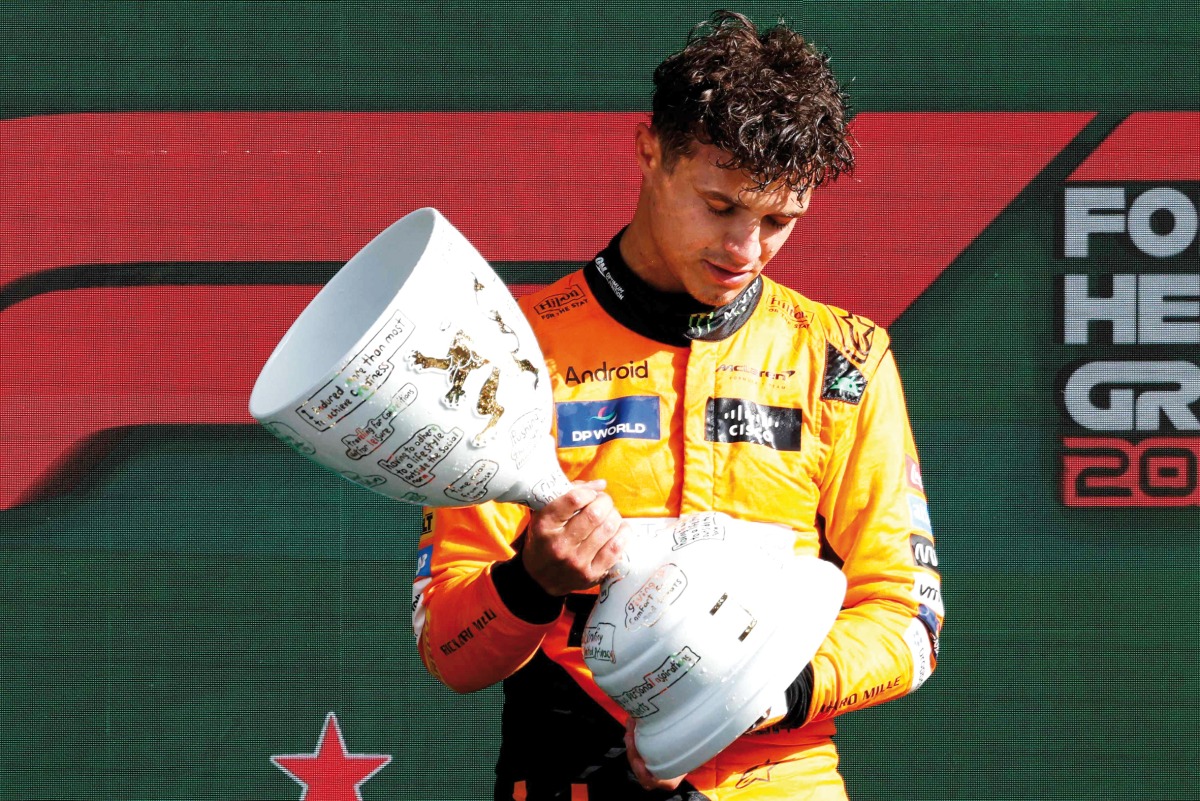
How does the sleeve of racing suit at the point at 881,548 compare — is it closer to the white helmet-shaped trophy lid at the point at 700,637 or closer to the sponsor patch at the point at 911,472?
the sponsor patch at the point at 911,472

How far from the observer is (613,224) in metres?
2.42

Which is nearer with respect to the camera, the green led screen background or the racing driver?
the racing driver

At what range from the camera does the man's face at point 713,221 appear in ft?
4.52

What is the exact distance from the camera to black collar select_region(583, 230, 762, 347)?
1.49 m

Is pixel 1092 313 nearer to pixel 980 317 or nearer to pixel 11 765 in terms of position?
pixel 980 317

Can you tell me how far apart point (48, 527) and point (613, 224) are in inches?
42.8

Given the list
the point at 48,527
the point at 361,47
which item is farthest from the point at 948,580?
the point at 48,527

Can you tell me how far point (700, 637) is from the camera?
1.23 metres

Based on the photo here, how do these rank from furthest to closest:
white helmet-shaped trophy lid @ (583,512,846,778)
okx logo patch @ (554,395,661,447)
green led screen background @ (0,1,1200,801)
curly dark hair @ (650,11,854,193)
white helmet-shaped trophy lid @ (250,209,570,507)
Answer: green led screen background @ (0,1,1200,801), okx logo patch @ (554,395,661,447), curly dark hair @ (650,11,854,193), white helmet-shaped trophy lid @ (583,512,846,778), white helmet-shaped trophy lid @ (250,209,570,507)

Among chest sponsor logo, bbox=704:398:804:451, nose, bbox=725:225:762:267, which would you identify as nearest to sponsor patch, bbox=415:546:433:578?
chest sponsor logo, bbox=704:398:804:451

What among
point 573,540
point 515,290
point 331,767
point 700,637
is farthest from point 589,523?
point 331,767

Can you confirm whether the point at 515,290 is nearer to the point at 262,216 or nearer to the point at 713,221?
the point at 262,216

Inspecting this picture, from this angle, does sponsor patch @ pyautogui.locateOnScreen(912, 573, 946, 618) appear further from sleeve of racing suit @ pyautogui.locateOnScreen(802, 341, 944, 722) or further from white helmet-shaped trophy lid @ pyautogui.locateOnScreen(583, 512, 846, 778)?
white helmet-shaped trophy lid @ pyautogui.locateOnScreen(583, 512, 846, 778)

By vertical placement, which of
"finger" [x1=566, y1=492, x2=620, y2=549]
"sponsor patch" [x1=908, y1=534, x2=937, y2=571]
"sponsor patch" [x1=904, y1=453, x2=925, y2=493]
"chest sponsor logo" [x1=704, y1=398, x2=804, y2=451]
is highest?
"chest sponsor logo" [x1=704, y1=398, x2=804, y2=451]
